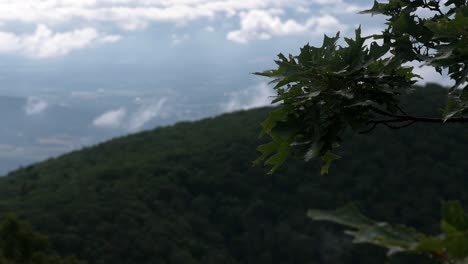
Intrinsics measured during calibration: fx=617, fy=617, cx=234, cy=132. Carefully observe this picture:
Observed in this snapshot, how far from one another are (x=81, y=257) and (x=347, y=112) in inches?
1323

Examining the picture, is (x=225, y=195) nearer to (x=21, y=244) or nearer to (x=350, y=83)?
(x=21, y=244)

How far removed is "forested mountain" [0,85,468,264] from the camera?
1523 inches

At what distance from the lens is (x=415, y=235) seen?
1802mm

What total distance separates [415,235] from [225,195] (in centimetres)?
4729

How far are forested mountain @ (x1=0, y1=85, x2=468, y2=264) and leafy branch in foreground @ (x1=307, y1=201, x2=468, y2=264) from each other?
3481 cm

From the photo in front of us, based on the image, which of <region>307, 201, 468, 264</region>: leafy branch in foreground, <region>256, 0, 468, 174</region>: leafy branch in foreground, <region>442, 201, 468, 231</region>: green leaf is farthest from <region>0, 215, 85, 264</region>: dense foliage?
<region>442, 201, 468, 231</region>: green leaf

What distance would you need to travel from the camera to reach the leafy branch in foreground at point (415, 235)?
1.68m

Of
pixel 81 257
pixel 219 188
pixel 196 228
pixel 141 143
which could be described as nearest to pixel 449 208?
pixel 81 257

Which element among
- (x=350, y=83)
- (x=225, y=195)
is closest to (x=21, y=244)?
(x=350, y=83)

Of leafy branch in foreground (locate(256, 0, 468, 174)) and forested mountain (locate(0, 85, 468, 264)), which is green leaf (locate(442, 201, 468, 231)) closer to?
leafy branch in foreground (locate(256, 0, 468, 174))

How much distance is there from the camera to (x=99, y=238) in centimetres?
3725

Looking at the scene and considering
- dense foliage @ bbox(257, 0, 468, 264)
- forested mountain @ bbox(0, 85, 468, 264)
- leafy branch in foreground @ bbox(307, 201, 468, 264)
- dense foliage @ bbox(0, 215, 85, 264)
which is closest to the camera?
leafy branch in foreground @ bbox(307, 201, 468, 264)

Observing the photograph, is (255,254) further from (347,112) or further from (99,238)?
(347,112)

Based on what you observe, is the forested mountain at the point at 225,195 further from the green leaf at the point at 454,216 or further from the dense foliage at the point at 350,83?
the green leaf at the point at 454,216
